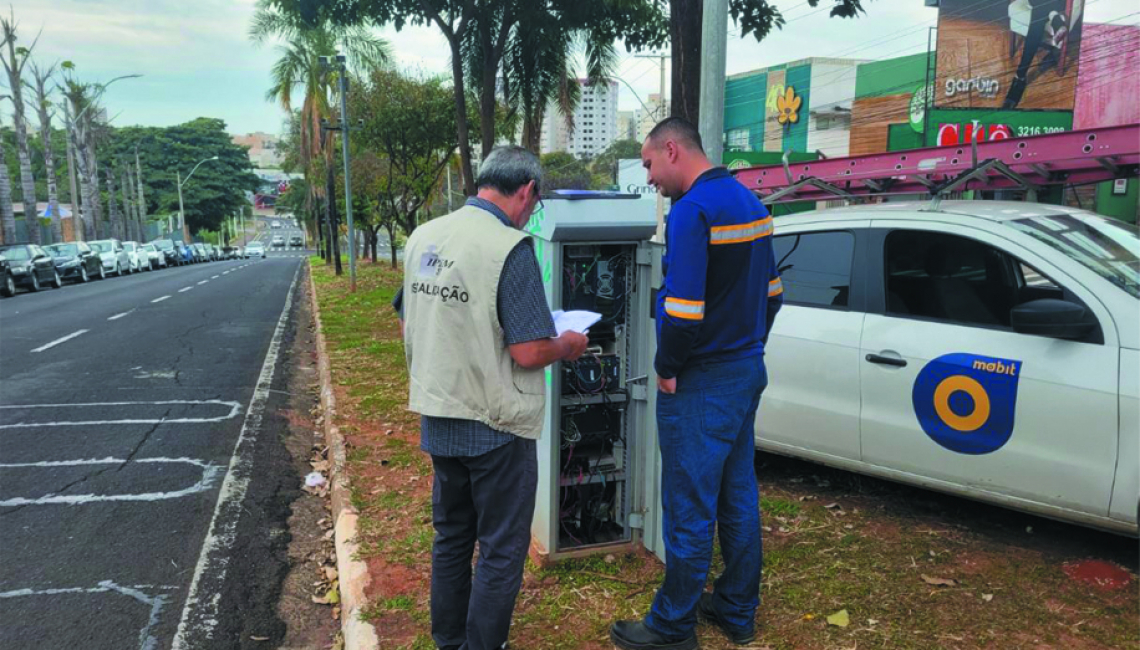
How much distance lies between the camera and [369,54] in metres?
22.4

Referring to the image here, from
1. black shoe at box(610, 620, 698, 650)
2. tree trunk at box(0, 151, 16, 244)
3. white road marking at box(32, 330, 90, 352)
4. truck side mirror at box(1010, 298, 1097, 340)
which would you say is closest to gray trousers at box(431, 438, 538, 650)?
black shoe at box(610, 620, 698, 650)

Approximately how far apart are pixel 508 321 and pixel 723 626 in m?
1.67

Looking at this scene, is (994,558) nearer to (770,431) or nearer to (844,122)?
(770,431)

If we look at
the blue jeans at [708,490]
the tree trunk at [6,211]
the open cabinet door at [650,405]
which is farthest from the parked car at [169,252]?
the blue jeans at [708,490]

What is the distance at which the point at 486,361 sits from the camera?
105 inches

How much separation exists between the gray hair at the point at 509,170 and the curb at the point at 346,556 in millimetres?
1984

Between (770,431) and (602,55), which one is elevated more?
(602,55)

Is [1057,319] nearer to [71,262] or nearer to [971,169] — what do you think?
[971,169]

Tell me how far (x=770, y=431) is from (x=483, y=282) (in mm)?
2703

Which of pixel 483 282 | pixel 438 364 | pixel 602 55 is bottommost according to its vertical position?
pixel 438 364

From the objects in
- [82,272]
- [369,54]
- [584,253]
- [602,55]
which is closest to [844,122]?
[369,54]

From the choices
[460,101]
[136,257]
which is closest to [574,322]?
[460,101]

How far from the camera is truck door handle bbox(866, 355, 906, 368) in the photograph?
399cm

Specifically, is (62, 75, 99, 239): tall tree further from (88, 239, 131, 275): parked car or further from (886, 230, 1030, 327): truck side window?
(886, 230, 1030, 327): truck side window
